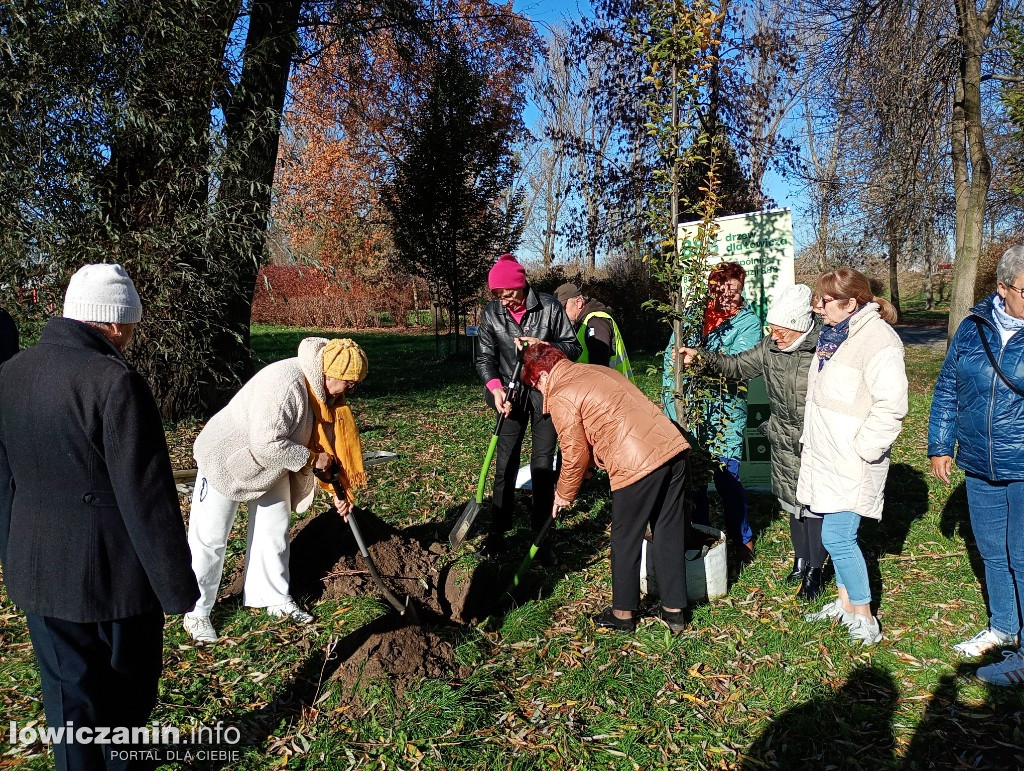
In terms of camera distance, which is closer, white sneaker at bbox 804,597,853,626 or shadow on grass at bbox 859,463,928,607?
white sneaker at bbox 804,597,853,626

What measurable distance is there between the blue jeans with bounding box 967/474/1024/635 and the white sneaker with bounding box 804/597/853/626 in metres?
0.74

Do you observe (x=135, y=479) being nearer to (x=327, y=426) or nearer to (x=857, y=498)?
(x=327, y=426)

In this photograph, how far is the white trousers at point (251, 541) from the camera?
380 cm

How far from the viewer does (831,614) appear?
4062 millimetres

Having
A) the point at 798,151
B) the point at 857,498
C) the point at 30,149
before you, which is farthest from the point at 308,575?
the point at 798,151

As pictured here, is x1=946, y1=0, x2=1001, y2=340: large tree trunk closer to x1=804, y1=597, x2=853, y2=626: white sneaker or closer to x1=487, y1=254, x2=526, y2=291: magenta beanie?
x1=804, y1=597, x2=853, y2=626: white sneaker

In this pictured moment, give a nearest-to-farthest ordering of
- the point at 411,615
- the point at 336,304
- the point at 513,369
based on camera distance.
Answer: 1. the point at 411,615
2. the point at 513,369
3. the point at 336,304

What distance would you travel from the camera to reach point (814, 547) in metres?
4.15

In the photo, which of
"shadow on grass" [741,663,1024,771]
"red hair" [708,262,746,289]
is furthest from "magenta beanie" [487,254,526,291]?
"shadow on grass" [741,663,1024,771]

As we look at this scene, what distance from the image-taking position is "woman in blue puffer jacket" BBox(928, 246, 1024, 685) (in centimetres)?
336

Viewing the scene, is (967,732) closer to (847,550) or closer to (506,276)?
(847,550)

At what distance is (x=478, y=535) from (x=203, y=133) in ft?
19.2

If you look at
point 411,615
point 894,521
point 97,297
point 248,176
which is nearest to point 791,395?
point 894,521

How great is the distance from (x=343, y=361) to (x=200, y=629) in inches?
69.8
